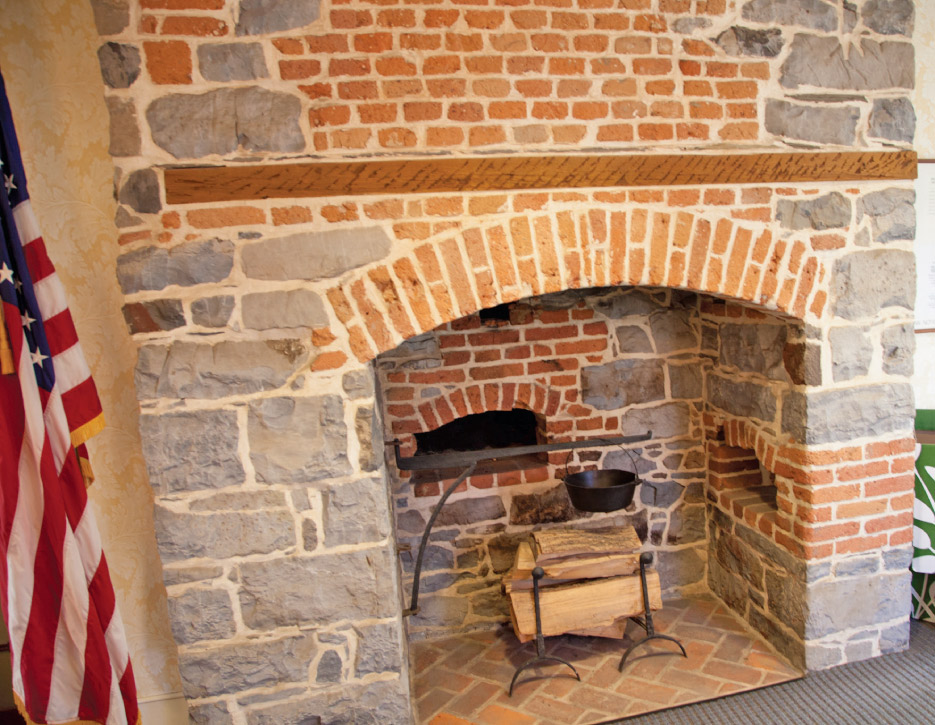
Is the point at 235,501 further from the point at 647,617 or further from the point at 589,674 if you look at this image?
the point at 647,617

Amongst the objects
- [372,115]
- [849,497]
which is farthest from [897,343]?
[372,115]

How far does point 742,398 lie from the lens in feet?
10.0

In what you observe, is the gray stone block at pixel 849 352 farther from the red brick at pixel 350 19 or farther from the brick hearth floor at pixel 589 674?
the red brick at pixel 350 19

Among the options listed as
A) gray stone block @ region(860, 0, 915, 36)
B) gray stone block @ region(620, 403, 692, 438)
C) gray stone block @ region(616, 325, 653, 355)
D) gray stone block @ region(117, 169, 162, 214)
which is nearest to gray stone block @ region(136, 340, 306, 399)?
gray stone block @ region(117, 169, 162, 214)

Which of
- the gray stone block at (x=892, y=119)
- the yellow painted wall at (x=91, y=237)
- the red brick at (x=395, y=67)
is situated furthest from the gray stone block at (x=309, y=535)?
the gray stone block at (x=892, y=119)

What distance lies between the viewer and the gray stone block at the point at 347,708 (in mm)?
2273

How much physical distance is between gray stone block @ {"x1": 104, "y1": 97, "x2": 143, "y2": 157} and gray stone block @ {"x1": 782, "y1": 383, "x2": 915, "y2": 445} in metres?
2.87

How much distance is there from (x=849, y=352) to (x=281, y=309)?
2.43 meters

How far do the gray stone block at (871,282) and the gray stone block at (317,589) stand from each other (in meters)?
2.23

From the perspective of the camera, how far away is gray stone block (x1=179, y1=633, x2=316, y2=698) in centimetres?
222

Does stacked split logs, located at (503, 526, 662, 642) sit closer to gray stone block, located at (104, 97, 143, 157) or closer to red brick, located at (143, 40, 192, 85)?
gray stone block, located at (104, 97, 143, 157)

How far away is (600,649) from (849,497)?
1.42 metres

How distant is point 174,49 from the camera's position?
206cm

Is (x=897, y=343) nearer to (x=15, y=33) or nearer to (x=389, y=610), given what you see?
(x=389, y=610)
